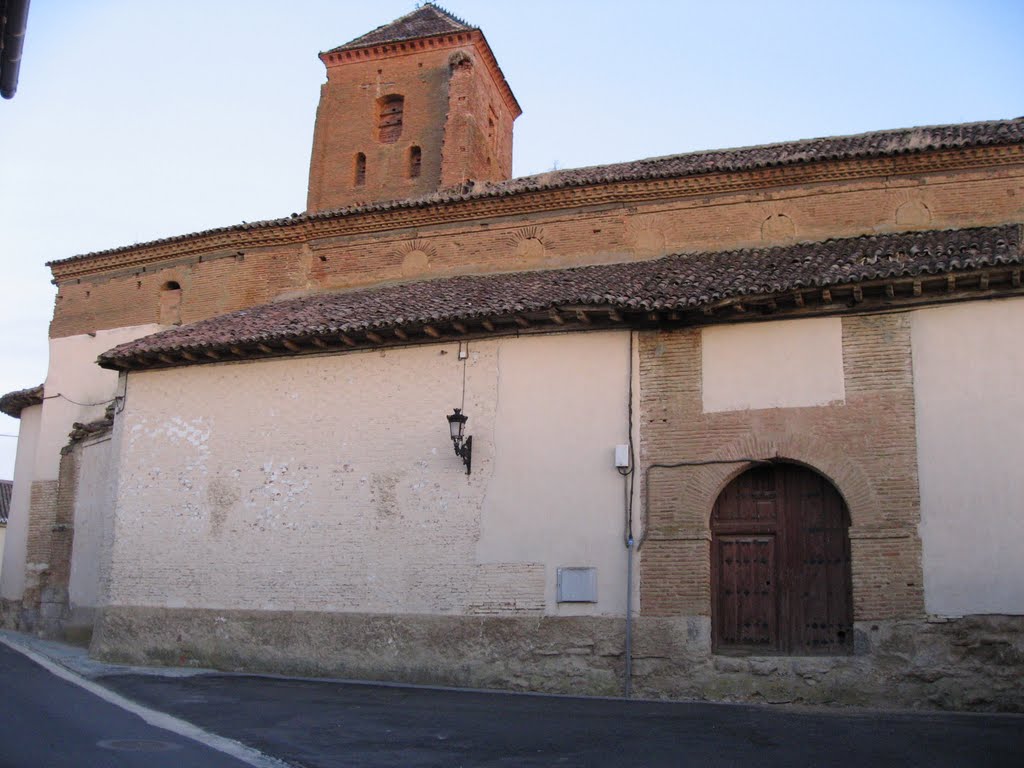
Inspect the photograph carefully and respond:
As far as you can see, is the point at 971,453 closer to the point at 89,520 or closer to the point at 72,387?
the point at 89,520

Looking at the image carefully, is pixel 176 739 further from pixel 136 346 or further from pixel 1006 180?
pixel 1006 180

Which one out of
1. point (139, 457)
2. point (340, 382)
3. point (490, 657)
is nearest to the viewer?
point (490, 657)

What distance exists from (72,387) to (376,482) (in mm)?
8877

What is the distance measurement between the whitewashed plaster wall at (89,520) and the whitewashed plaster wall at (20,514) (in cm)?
200

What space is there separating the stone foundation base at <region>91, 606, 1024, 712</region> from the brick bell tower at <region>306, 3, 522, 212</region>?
37.1ft

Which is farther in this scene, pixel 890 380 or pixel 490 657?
pixel 490 657

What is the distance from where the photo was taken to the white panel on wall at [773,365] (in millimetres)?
11637

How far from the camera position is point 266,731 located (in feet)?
28.8

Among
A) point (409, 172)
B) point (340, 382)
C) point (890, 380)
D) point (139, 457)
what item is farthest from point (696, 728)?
point (409, 172)

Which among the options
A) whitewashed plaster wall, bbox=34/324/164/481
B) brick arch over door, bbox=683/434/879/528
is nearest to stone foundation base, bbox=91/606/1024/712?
brick arch over door, bbox=683/434/879/528

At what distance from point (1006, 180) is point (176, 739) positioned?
12236mm

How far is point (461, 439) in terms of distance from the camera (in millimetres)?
12602

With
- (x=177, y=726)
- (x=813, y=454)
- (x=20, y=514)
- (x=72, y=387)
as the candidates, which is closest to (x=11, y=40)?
(x=177, y=726)

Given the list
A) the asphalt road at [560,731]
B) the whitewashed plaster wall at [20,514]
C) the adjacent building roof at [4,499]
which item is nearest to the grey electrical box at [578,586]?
the asphalt road at [560,731]
